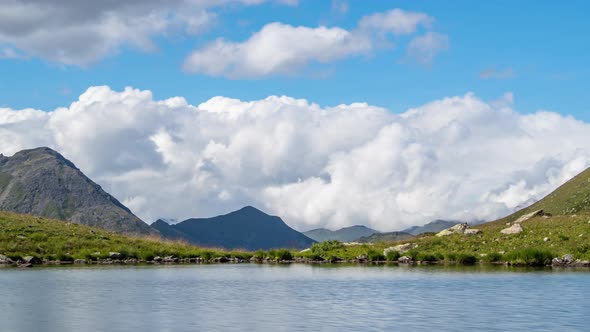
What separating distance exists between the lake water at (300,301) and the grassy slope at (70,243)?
25.0 metres

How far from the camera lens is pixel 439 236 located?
87.4 metres

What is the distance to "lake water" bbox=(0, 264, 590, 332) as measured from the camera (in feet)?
103

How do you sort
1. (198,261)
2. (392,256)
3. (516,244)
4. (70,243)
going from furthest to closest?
(70,243), (198,261), (392,256), (516,244)

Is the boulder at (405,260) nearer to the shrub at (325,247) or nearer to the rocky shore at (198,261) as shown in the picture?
the rocky shore at (198,261)

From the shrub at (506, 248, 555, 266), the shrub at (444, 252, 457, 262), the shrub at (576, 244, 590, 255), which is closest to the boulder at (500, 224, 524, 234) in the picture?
the shrub at (444, 252, 457, 262)

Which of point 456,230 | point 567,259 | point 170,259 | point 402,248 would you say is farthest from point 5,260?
point 567,259

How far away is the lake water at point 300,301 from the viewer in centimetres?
3127

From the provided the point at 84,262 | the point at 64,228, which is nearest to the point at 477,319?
the point at 84,262

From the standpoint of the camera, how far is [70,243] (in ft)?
292

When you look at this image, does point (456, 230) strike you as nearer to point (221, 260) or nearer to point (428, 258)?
point (428, 258)

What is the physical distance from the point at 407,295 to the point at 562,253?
31940mm

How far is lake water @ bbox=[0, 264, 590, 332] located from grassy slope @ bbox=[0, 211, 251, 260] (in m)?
25.0

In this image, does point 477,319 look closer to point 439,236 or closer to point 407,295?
point 407,295

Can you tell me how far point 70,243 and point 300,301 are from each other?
185 feet
